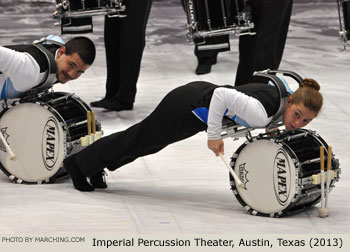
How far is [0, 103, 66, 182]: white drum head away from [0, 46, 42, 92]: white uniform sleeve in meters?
0.12

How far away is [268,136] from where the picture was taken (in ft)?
15.4

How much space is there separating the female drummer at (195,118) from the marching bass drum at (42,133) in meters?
0.11

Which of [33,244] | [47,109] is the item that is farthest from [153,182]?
[33,244]

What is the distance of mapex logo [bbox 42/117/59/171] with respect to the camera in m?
5.13

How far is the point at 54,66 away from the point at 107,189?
0.66m

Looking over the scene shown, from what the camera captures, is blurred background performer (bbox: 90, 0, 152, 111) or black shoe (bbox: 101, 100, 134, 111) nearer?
blurred background performer (bbox: 90, 0, 152, 111)

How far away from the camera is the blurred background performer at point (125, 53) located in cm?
672

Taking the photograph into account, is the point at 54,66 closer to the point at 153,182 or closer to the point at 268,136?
the point at 153,182

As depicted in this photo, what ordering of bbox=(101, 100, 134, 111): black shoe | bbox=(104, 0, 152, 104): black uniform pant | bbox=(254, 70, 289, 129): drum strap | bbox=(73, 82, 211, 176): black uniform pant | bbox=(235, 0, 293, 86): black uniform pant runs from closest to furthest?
bbox=(254, 70, 289, 129): drum strap
bbox=(73, 82, 211, 176): black uniform pant
bbox=(235, 0, 293, 86): black uniform pant
bbox=(104, 0, 152, 104): black uniform pant
bbox=(101, 100, 134, 111): black shoe

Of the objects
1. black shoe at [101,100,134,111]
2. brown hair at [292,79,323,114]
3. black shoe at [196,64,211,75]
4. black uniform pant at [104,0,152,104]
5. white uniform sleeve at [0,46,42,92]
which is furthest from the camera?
black shoe at [196,64,211,75]

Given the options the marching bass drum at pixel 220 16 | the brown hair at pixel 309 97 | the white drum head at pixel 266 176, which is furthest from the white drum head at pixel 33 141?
the marching bass drum at pixel 220 16

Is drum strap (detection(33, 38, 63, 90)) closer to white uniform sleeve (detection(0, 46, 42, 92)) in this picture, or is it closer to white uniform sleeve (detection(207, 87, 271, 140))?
white uniform sleeve (detection(0, 46, 42, 92))

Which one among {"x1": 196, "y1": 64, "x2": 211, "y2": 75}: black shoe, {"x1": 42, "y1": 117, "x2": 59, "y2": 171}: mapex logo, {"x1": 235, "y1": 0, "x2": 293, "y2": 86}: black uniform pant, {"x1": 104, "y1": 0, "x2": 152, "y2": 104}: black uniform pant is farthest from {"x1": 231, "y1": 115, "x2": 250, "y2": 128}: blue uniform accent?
{"x1": 196, "y1": 64, "x2": 211, "y2": 75}: black shoe

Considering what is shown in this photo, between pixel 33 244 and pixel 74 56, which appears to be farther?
pixel 74 56
